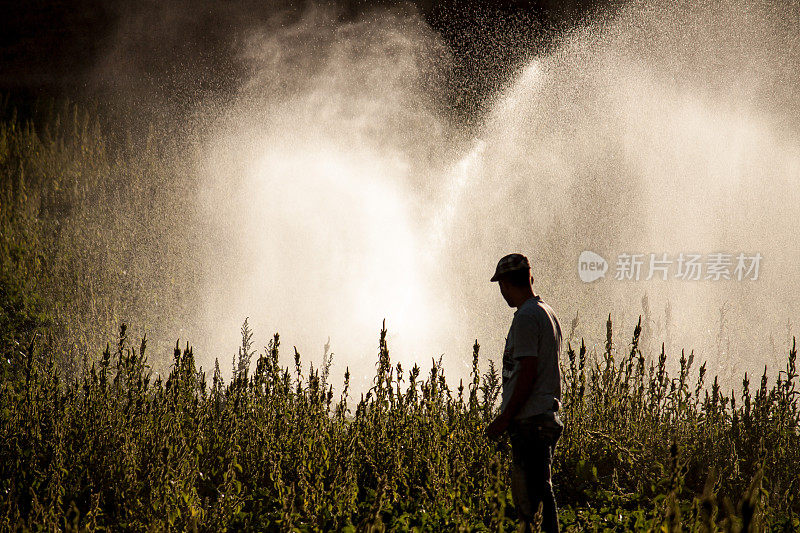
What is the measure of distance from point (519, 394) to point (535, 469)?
0.43 meters

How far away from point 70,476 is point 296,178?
36.2ft

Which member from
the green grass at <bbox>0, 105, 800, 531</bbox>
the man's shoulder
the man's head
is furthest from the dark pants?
the man's head

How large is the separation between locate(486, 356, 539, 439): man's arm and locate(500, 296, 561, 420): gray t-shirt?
Answer: 0.12 ft

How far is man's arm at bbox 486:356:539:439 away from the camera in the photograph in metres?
3.66

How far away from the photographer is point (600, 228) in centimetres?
1598

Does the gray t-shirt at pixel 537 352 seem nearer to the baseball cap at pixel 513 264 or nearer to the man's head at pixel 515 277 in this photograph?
the man's head at pixel 515 277

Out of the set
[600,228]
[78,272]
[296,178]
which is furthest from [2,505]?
[600,228]

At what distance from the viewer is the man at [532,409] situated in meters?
3.68
